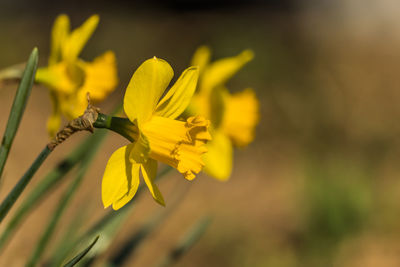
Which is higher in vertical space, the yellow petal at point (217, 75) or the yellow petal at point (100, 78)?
the yellow petal at point (100, 78)

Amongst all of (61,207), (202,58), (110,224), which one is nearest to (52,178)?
(61,207)

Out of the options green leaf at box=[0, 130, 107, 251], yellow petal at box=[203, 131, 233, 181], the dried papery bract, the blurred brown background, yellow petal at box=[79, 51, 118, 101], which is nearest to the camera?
the dried papery bract

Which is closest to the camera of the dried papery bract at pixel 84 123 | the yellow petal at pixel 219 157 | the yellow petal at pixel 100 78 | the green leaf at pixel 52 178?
the dried papery bract at pixel 84 123

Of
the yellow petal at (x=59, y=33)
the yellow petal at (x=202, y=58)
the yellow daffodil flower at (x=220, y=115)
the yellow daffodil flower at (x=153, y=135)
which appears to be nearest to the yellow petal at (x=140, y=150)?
the yellow daffodil flower at (x=153, y=135)

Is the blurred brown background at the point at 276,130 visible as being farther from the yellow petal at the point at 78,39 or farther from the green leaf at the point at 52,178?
the yellow petal at the point at 78,39

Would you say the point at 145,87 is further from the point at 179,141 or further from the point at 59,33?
the point at 59,33

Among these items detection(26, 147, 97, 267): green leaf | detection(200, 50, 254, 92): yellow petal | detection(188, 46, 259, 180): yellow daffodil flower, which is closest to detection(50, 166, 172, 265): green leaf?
detection(26, 147, 97, 267): green leaf

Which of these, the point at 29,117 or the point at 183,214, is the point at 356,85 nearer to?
the point at 183,214

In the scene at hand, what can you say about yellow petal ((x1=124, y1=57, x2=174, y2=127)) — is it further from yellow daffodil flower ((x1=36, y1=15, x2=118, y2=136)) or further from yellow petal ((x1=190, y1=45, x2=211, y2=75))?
yellow petal ((x1=190, y1=45, x2=211, y2=75))
